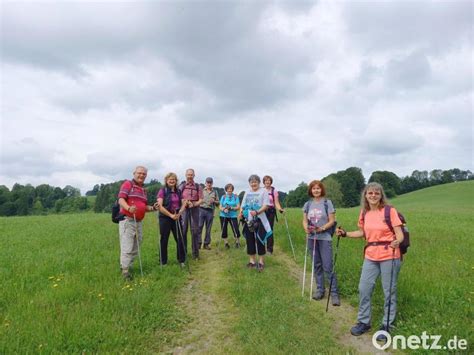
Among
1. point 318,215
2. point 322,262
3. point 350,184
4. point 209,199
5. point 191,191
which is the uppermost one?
point 350,184

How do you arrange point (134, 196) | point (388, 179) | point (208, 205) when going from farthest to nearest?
point (388, 179) → point (208, 205) → point (134, 196)

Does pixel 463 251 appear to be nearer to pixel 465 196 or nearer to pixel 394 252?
pixel 394 252

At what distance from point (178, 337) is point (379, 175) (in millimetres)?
111081

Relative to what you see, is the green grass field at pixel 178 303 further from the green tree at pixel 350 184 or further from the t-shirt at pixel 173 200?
the green tree at pixel 350 184

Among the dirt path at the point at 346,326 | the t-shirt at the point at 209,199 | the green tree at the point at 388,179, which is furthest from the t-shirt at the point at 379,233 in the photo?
the green tree at the point at 388,179

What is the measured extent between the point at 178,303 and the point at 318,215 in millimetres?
3615

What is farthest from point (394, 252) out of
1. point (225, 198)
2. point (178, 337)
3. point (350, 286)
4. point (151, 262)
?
point (225, 198)

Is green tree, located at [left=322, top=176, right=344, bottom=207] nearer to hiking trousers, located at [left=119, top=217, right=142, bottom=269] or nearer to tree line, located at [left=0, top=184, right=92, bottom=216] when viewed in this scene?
tree line, located at [left=0, top=184, right=92, bottom=216]

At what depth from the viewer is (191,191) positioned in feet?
33.2

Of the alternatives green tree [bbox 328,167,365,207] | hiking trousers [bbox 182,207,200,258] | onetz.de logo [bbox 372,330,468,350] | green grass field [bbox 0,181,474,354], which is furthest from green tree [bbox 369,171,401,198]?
onetz.de logo [bbox 372,330,468,350]

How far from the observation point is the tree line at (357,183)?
8281 centimetres

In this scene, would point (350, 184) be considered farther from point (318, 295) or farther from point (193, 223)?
point (318, 295)

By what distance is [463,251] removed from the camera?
32.7 ft

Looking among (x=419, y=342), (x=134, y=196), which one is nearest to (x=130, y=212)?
(x=134, y=196)
